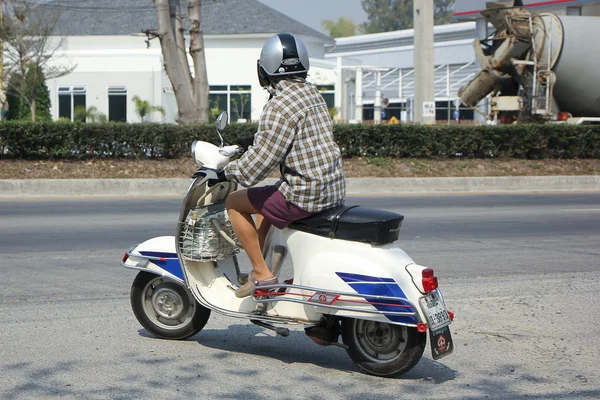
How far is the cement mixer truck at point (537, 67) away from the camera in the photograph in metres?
21.5

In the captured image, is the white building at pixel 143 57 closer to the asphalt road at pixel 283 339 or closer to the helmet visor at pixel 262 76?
the asphalt road at pixel 283 339

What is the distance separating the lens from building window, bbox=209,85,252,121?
48.5 metres

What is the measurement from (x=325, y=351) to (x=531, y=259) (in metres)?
4.50

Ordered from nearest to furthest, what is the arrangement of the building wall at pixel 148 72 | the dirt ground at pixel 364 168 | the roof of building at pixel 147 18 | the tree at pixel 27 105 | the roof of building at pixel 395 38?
the dirt ground at pixel 364 168
the tree at pixel 27 105
the building wall at pixel 148 72
the roof of building at pixel 147 18
the roof of building at pixel 395 38

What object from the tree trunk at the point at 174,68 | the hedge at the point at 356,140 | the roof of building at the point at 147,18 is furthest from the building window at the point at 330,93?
the hedge at the point at 356,140

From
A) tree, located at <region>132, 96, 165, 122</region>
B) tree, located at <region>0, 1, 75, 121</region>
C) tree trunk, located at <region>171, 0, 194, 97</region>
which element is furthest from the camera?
tree, located at <region>132, 96, 165, 122</region>

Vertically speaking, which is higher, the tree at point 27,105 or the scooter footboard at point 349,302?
the tree at point 27,105

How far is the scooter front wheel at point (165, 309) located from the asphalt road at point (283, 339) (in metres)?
0.12

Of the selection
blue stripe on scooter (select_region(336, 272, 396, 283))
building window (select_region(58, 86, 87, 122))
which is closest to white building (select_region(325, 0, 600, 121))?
building window (select_region(58, 86, 87, 122))

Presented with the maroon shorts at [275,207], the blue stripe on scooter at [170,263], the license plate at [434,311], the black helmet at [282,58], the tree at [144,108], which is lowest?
the license plate at [434,311]

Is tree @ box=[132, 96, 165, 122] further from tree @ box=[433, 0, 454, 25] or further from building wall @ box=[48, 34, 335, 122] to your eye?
tree @ box=[433, 0, 454, 25]

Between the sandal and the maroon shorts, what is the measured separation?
375 millimetres

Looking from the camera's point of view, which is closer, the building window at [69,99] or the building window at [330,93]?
the building window at [69,99]

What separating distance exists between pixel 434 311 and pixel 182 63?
18892 millimetres
